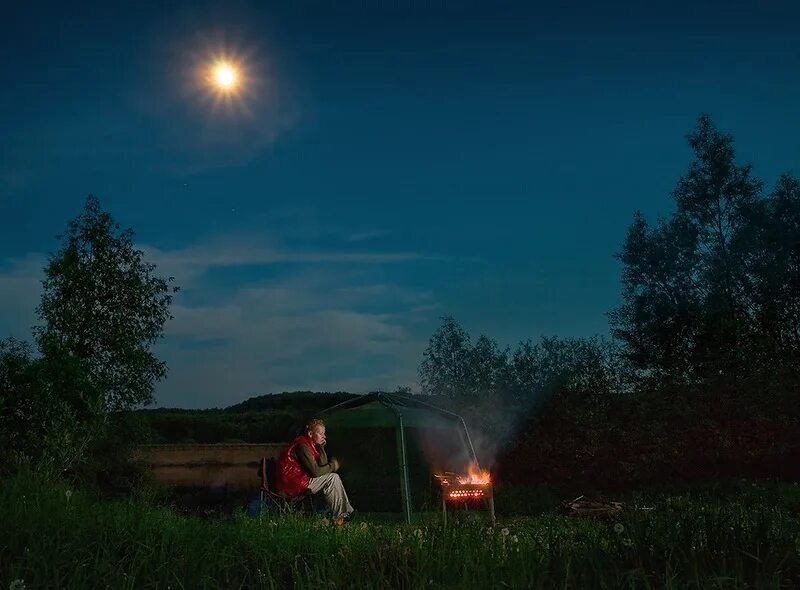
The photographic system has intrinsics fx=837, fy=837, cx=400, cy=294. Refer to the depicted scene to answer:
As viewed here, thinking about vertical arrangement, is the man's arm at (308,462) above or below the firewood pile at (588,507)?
above

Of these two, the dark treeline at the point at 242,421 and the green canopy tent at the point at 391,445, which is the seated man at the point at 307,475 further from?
the dark treeline at the point at 242,421

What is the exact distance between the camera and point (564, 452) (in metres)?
16.1

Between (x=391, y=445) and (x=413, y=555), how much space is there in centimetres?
1010

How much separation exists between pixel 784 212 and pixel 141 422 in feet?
56.0

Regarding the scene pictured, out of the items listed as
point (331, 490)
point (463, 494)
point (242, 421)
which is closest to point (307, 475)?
point (331, 490)

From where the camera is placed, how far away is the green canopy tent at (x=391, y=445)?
568 inches

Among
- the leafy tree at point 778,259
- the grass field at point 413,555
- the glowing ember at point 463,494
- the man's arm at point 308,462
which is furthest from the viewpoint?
the leafy tree at point 778,259

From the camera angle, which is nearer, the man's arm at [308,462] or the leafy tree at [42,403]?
the man's arm at [308,462]

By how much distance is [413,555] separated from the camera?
471 cm

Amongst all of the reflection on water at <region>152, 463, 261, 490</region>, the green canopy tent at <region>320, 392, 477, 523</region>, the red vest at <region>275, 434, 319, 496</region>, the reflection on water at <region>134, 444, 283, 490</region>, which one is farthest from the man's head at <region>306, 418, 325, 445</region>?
the reflection on water at <region>152, 463, 261, 490</region>

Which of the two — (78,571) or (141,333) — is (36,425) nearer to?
(141,333)

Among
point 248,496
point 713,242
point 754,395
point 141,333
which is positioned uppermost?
point 713,242

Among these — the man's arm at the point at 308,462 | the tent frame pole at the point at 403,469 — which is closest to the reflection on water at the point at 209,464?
the tent frame pole at the point at 403,469

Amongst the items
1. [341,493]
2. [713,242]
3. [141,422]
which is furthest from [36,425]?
Result: [713,242]
